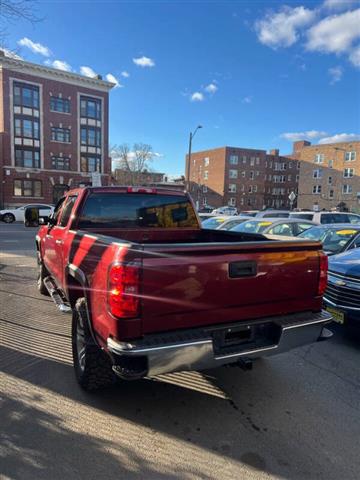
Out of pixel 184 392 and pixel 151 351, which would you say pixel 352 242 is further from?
pixel 151 351

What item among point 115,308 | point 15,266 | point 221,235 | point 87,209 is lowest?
point 15,266

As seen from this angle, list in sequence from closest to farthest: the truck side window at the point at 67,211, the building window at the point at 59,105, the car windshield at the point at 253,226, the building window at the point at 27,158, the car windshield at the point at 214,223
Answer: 1. the truck side window at the point at 67,211
2. the car windshield at the point at 253,226
3. the car windshield at the point at 214,223
4. the building window at the point at 27,158
5. the building window at the point at 59,105

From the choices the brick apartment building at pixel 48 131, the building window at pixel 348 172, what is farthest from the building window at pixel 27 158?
the building window at pixel 348 172

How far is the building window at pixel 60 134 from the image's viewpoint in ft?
121

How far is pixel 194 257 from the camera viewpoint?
2346 mm

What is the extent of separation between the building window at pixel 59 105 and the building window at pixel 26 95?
5.24 feet

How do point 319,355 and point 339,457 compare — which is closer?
point 339,457

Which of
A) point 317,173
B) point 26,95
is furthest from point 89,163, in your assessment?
point 317,173

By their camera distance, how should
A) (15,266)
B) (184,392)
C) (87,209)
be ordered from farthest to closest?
(15,266) < (87,209) < (184,392)

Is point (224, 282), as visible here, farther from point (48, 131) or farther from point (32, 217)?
point (48, 131)

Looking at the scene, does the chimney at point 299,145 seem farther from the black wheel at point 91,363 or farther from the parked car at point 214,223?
the black wheel at point 91,363

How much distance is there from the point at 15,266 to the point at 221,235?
23.9ft

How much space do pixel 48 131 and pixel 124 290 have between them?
3965cm

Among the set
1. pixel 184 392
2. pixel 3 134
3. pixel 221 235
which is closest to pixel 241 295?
pixel 184 392
